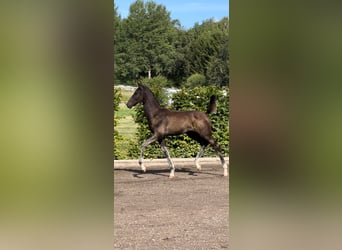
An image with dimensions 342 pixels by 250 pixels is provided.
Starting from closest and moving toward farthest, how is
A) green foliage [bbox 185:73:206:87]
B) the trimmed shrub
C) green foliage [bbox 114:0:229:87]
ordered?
the trimmed shrub → green foliage [bbox 114:0:229:87] → green foliage [bbox 185:73:206:87]

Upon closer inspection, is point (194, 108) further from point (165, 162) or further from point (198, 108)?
point (165, 162)

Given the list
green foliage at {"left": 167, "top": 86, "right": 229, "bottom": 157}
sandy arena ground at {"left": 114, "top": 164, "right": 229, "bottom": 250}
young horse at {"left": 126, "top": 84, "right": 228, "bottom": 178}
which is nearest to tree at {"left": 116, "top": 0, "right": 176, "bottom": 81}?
green foliage at {"left": 167, "top": 86, "right": 229, "bottom": 157}

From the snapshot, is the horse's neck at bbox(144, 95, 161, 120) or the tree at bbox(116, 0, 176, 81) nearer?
the horse's neck at bbox(144, 95, 161, 120)

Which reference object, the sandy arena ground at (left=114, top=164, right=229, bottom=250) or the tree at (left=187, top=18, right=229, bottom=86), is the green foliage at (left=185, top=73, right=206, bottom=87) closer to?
the tree at (left=187, top=18, right=229, bottom=86)

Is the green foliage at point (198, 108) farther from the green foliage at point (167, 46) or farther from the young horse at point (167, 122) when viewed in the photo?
the green foliage at point (167, 46)

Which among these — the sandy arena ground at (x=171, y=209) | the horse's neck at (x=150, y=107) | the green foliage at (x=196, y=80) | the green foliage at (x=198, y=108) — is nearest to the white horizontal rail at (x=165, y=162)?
the sandy arena ground at (x=171, y=209)

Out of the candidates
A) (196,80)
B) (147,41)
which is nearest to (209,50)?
(196,80)

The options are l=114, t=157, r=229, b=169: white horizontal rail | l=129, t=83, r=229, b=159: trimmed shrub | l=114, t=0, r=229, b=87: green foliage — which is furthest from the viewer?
l=114, t=0, r=229, b=87: green foliage

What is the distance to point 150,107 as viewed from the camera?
8227 millimetres

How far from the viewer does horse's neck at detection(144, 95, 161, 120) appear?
8219mm
